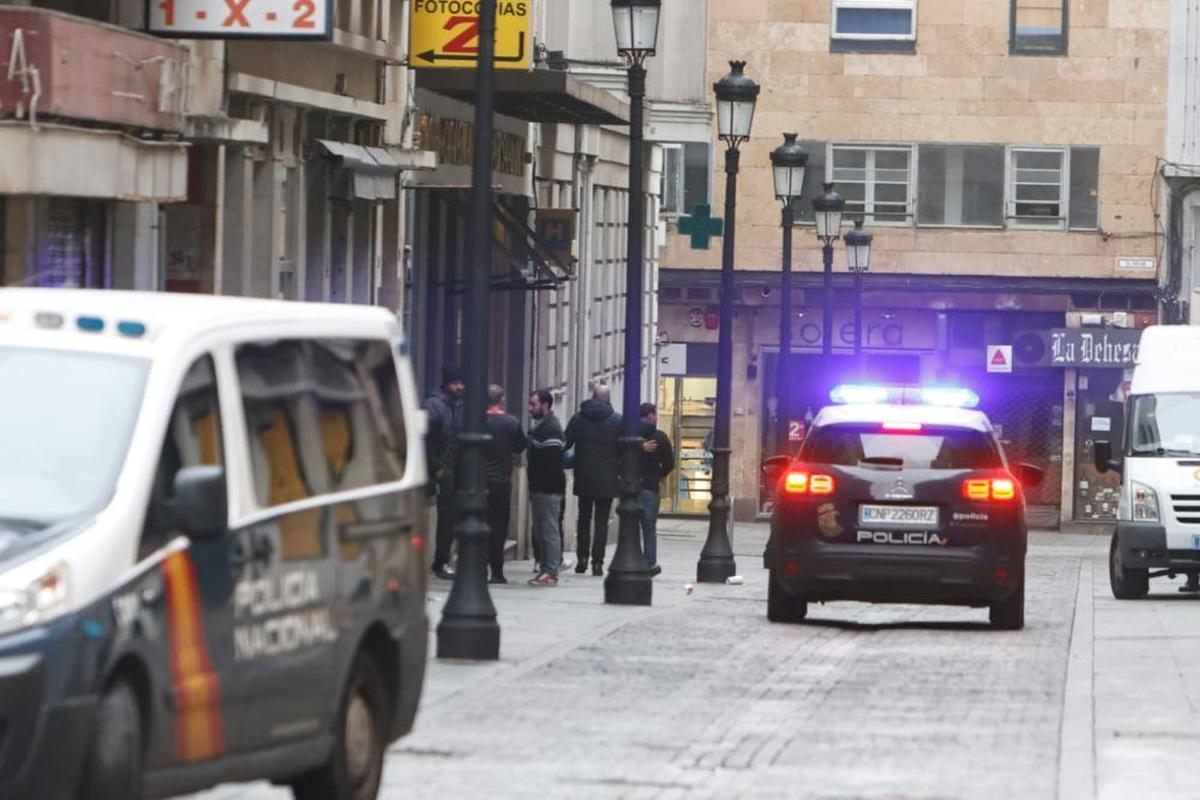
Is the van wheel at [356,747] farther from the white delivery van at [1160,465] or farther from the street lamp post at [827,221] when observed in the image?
the street lamp post at [827,221]

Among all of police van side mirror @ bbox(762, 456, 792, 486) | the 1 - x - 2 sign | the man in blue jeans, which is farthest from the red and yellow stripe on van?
the man in blue jeans

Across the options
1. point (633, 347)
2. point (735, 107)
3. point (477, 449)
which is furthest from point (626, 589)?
point (735, 107)

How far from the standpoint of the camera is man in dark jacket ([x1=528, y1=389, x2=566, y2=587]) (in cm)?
2977

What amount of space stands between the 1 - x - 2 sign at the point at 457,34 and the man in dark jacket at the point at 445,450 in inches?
107

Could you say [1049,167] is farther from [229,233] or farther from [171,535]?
[171,535]

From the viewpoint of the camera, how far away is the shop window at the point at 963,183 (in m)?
60.9

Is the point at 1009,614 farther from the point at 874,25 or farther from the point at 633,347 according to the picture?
the point at 874,25

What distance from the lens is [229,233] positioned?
80.8 ft

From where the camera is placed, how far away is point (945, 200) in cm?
6109

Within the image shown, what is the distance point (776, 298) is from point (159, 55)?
39922 mm

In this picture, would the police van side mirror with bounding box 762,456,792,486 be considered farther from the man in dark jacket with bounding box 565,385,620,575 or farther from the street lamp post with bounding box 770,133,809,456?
the street lamp post with bounding box 770,133,809,456

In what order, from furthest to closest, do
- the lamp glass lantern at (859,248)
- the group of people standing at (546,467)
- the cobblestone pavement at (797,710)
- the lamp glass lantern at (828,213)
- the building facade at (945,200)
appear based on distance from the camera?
the building facade at (945,200), the lamp glass lantern at (859,248), the lamp glass lantern at (828,213), the group of people standing at (546,467), the cobblestone pavement at (797,710)

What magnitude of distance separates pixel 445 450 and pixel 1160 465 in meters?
7.03

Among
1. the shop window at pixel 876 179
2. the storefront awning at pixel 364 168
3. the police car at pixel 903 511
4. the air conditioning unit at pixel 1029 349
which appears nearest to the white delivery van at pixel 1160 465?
the police car at pixel 903 511
